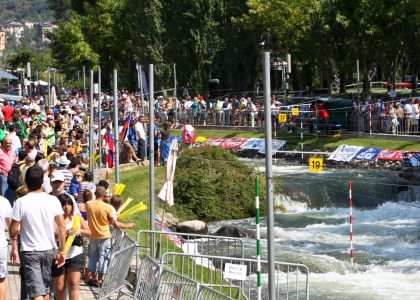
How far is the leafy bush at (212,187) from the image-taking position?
29.0 metres

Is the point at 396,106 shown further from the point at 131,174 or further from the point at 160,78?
the point at 160,78

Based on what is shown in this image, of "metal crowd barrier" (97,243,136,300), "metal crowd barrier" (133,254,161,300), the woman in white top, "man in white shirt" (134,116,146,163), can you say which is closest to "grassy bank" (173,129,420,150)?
"man in white shirt" (134,116,146,163)

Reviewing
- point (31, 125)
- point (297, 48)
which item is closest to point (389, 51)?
point (297, 48)

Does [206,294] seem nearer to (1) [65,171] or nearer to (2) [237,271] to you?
(2) [237,271]

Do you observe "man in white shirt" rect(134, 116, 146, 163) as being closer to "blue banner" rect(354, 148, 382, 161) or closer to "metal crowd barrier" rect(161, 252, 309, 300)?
"metal crowd barrier" rect(161, 252, 309, 300)

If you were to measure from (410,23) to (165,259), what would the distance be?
38.2m

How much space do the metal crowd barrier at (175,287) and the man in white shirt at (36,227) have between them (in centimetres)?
139

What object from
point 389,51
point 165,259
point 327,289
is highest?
point 389,51

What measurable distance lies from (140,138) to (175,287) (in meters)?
18.9

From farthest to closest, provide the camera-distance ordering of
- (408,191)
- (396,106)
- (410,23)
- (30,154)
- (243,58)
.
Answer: (243,58) < (410,23) < (396,106) < (408,191) < (30,154)

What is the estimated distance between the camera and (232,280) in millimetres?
16500

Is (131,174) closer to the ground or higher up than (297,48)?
closer to the ground

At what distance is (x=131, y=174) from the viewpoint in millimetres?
27984

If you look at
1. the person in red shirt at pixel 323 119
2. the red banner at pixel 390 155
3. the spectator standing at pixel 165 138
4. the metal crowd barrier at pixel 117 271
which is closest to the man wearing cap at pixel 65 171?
the metal crowd barrier at pixel 117 271
